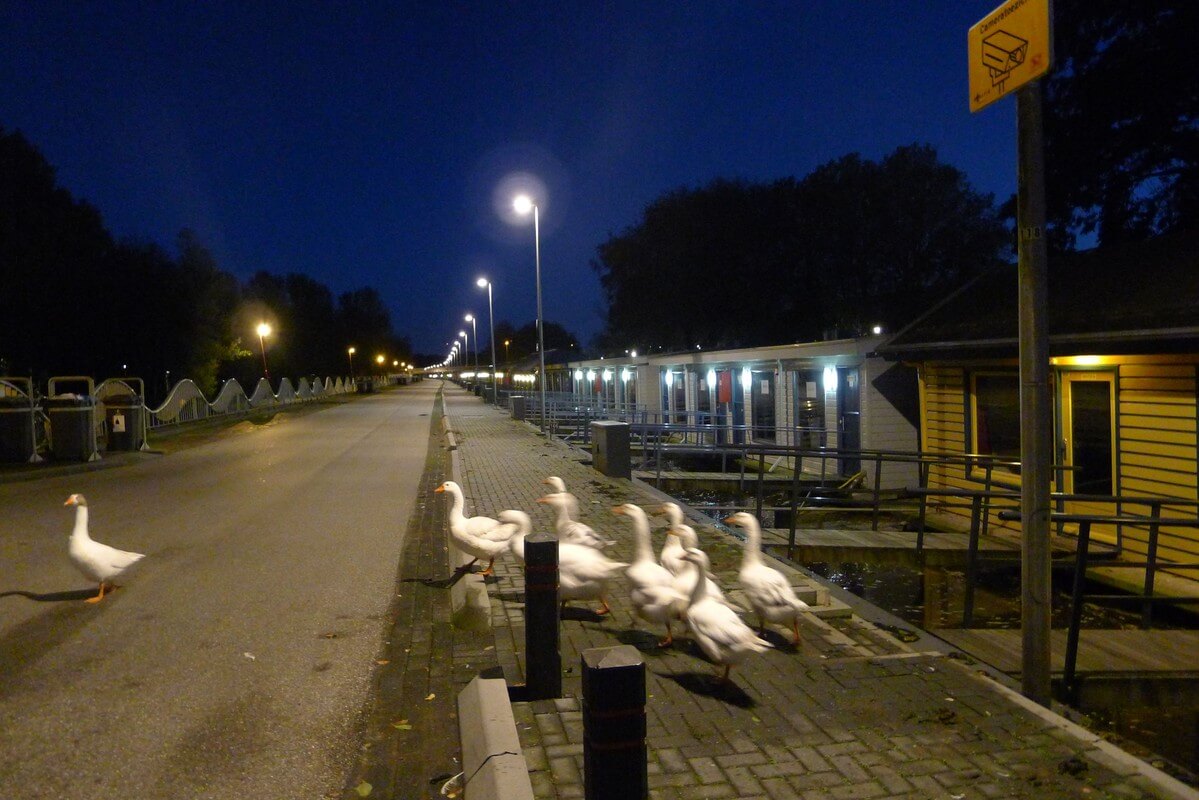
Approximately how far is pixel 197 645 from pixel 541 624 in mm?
2955

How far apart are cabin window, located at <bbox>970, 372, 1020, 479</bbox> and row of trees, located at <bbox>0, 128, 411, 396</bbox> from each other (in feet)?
113

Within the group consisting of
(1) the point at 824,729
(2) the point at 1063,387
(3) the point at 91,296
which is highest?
(3) the point at 91,296

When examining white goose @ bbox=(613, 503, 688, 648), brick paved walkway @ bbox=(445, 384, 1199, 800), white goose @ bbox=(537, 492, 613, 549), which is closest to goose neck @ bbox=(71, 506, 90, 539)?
brick paved walkway @ bbox=(445, 384, 1199, 800)

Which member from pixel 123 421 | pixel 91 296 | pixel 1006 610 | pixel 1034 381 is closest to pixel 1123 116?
pixel 1006 610

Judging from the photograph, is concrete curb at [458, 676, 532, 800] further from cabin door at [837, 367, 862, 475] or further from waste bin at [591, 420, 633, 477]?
cabin door at [837, 367, 862, 475]

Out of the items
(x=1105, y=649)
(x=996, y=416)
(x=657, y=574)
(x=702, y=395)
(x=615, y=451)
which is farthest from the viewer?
(x=702, y=395)

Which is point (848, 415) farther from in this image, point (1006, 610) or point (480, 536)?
point (480, 536)

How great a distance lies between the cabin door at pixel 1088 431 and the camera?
11176 millimetres

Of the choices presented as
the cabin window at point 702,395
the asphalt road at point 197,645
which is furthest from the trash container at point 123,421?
the cabin window at point 702,395

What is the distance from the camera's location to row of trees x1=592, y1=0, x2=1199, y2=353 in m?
23.8

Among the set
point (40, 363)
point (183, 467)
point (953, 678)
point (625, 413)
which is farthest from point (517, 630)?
point (40, 363)

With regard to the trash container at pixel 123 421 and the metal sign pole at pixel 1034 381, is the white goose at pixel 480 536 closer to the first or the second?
the metal sign pole at pixel 1034 381

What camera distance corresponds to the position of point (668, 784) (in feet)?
14.0

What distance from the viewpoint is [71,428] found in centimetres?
1986
